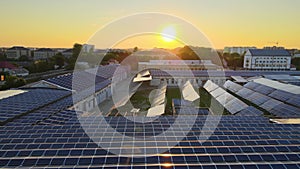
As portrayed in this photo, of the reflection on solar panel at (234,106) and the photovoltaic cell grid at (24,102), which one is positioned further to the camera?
the reflection on solar panel at (234,106)

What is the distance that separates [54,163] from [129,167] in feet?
7.50

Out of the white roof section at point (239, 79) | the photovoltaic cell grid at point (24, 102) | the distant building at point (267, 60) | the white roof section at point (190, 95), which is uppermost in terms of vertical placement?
the distant building at point (267, 60)

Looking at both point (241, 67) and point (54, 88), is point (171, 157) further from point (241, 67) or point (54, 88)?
point (241, 67)

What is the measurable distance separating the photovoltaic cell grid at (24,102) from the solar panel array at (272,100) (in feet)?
53.9

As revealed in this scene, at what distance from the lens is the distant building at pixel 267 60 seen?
191ft

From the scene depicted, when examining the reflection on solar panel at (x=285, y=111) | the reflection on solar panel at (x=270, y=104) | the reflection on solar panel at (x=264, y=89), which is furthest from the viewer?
the reflection on solar panel at (x=264, y=89)

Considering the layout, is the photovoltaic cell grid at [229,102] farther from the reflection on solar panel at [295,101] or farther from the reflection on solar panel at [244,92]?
the reflection on solar panel at [295,101]

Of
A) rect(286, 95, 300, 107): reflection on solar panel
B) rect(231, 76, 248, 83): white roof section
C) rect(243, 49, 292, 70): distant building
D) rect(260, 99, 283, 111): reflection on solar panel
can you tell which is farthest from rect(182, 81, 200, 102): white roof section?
rect(243, 49, 292, 70): distant building

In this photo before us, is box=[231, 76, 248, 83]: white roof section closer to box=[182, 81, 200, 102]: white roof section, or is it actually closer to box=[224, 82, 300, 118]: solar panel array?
box=[224, 82, 300, 118]: solar panel array

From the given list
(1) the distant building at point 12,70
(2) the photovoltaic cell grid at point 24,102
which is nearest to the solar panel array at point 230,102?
(2) the photovoltaic cell grid at point 24,102

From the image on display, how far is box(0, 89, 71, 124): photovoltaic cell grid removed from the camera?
11931mm

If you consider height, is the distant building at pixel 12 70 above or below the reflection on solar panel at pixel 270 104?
above

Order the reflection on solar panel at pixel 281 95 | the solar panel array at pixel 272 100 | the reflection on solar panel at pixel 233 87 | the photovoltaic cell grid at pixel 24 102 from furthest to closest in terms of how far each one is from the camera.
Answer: the reflection on solar panel at pixel 233 87 → the reflection on solar panel at pixel 281 95 → the solar panel array at pixel 272 100 → the photovoltaic cell grid at pixel 24 102

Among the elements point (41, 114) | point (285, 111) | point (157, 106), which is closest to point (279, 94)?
point (285, 111)
